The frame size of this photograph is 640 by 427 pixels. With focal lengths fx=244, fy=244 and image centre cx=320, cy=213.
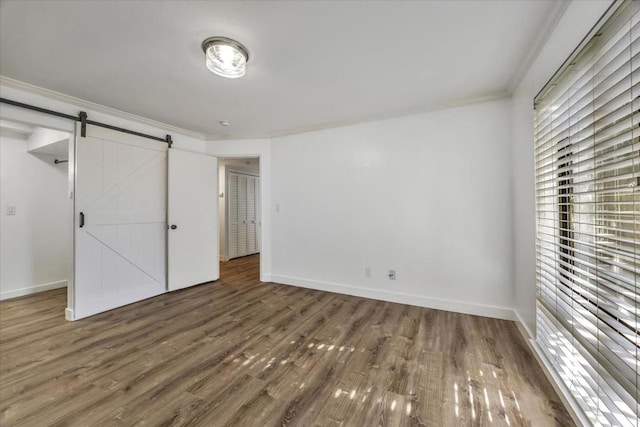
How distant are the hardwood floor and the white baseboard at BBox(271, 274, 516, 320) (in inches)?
4.1

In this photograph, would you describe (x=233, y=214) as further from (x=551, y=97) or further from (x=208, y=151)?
(x=551, y=97)

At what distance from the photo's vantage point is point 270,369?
1.82 m

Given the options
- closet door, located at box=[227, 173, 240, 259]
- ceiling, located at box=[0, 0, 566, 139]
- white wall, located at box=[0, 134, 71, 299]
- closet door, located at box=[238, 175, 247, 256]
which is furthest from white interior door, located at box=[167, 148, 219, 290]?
closet door, located at box=[238, 175, 247, 256]

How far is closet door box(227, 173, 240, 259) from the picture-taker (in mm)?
5814

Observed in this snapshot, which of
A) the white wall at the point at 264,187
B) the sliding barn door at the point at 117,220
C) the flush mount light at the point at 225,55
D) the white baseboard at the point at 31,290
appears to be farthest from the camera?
the white wall at the point at 264,187

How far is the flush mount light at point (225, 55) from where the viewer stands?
1.77m

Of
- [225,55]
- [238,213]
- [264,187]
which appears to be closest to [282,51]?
[225,55]

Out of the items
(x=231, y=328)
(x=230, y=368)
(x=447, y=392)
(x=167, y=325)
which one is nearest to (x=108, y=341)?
(x=167, y=325)

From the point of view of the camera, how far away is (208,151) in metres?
4.16

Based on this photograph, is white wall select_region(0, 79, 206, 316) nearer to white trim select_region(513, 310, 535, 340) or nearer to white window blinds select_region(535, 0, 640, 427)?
white window blinds select_region(535, 0, 640, 427)

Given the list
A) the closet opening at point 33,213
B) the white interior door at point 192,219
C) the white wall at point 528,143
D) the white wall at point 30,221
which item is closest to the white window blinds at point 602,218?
the white wall at point 528,143

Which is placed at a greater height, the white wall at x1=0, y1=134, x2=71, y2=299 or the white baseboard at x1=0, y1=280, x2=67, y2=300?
the white wall at x1=0, y1=134, x2=71, y2=299

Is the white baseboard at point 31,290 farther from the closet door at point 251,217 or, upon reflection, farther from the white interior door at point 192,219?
the closet door at point 251,217

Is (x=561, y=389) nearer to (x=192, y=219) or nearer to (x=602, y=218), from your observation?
(x=602, y=218)
